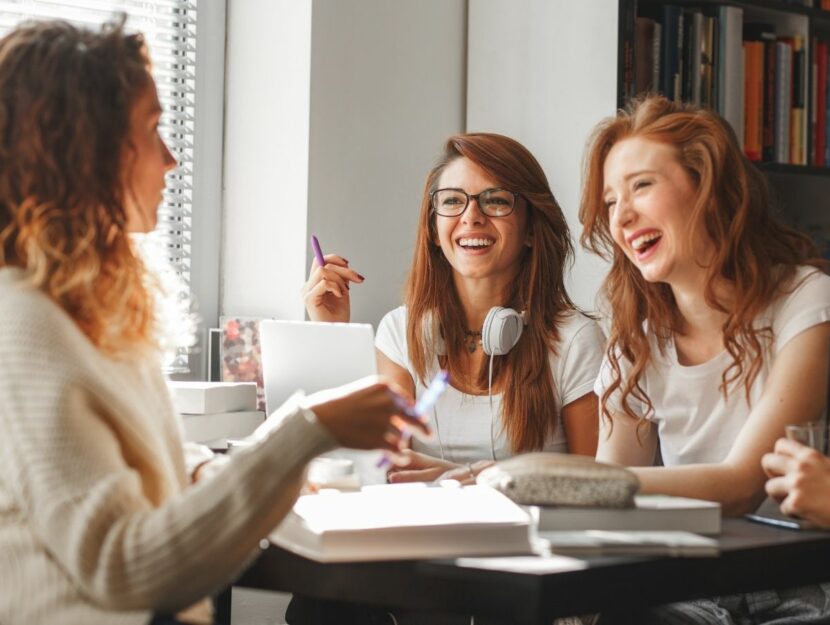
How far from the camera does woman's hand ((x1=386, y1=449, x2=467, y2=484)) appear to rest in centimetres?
173

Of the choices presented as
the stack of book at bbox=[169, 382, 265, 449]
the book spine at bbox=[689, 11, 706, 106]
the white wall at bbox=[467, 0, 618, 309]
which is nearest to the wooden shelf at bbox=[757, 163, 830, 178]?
the book spine at bbox=[689, 11, 706, 106]

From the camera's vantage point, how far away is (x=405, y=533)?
108 cm

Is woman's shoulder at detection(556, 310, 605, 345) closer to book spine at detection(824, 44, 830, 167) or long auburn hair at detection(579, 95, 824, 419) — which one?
long auburn hair at detection(579, 95, 824, 419)

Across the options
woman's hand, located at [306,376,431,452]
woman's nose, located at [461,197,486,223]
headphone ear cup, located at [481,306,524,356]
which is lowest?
woman's hand, located at [306,376,431,452]

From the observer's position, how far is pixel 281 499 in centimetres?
102

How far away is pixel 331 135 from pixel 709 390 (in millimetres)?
1300

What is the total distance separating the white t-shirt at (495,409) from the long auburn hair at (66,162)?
1.16 m

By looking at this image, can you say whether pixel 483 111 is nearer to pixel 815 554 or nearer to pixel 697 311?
pixel 697 311

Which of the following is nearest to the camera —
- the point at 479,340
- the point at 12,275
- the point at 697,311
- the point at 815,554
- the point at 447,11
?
the point at 12,275

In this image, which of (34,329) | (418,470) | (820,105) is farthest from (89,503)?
(820,105)

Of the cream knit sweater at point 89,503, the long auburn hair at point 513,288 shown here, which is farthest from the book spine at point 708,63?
the cream knit sweater at point 89,503

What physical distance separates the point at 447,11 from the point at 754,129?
0.88m

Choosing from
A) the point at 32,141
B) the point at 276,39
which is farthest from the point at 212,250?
the point at 32,141

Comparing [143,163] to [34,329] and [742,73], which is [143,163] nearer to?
[34,329]
